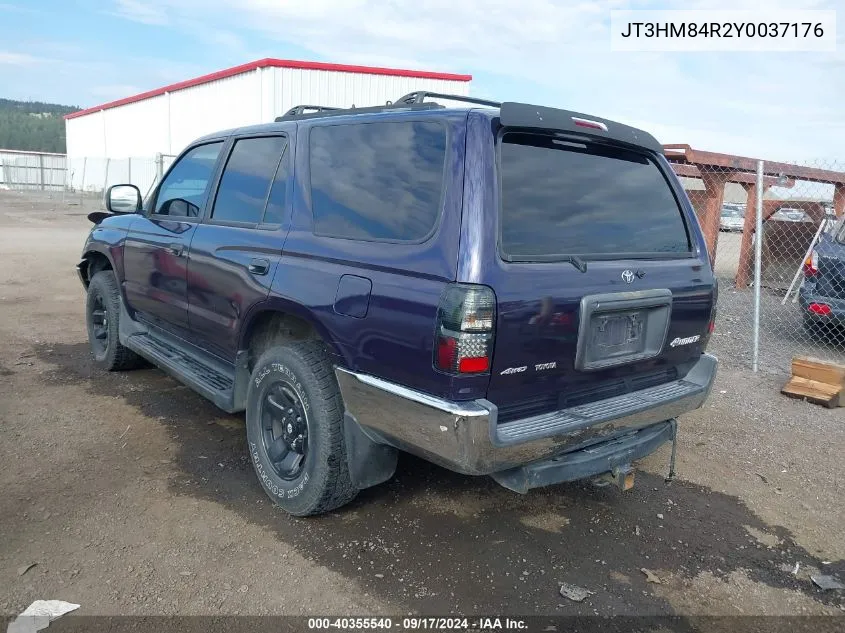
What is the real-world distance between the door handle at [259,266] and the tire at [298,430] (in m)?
0.39

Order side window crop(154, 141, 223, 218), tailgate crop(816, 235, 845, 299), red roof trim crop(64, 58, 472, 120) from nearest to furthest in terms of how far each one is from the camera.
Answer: side window crop(154, 141, 223, 218), tailgate crop(816, 235, 845, 299), red roof trim crop(64, 58, 472, 120)

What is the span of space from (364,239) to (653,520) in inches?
84.6

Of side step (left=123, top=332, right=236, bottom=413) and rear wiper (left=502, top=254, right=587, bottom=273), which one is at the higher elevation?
rear wiper (left=502, top=254, right=587, bottom=273)

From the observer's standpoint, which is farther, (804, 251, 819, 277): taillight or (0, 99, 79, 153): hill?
(0, 99, 79, 153): hill

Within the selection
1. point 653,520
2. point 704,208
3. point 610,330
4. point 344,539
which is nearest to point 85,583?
point 344,539

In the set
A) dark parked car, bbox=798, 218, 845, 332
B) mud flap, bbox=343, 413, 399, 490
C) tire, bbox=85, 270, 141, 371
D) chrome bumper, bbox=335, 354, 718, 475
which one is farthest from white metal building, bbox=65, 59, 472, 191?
chrome bumper, bbox=335, 354, 718, 475

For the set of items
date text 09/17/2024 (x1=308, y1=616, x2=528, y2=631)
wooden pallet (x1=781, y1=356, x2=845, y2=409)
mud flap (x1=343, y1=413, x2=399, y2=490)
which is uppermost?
mud flap (x1=343, y1=413, x2=399, y2=490)

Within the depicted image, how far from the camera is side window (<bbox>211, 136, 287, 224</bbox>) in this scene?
145 inches

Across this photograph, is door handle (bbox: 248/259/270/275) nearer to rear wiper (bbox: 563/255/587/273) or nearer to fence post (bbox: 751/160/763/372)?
rear wiper (bbox: 563/255/587/273)

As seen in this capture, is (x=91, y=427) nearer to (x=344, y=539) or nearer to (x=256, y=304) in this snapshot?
(x=256, y=304)

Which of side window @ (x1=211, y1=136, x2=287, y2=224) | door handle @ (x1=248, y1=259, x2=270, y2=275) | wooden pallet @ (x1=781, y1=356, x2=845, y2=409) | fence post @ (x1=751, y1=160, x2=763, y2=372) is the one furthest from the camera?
fence post @ (x1=751, y1=160, x2=763, y2=372)

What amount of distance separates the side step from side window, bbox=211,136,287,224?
90 centimetres

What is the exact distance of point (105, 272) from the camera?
18.0 feet

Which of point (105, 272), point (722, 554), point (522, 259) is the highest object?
point (522, 259)
